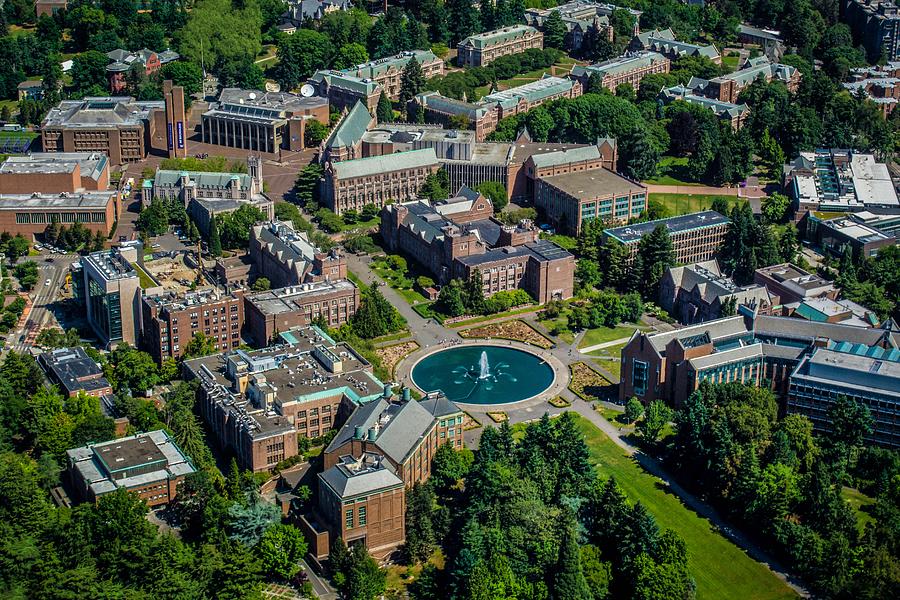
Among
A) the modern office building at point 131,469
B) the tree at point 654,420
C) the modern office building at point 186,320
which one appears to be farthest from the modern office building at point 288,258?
the tree at point 654,420

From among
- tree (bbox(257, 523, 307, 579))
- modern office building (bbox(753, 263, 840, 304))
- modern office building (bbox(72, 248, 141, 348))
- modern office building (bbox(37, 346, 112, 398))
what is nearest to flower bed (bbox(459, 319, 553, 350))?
modern office building (bbox(753, 263, 840, 304))

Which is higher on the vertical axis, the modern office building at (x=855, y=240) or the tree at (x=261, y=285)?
the modern office building at (x=855, y=240)

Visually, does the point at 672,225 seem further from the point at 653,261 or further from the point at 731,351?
the point at 731,351

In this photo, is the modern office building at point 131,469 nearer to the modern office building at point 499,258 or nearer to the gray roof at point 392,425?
the gray roof at point 392,425

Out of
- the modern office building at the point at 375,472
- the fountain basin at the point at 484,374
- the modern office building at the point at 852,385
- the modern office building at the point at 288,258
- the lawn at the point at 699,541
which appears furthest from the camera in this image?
the modern office building at the point at 288,258

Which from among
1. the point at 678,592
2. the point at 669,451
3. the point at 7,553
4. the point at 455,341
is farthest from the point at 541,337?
the point at 7,553

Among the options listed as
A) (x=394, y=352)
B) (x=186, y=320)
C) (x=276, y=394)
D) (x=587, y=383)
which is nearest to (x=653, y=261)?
(x=587, y=383)
